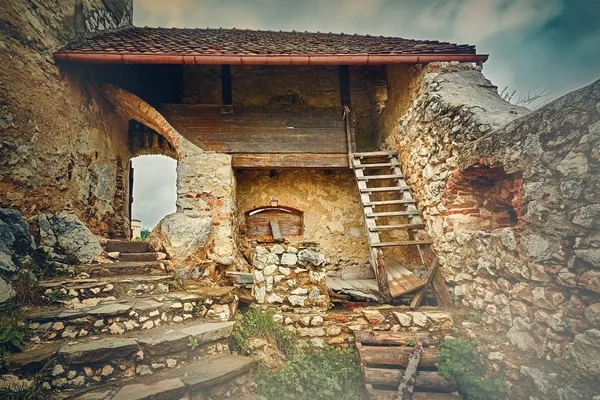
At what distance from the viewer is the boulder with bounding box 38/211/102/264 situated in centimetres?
354

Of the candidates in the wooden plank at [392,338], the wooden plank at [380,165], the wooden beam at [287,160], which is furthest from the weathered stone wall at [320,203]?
the wooden plank at [392,338]

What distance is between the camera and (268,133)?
5.30 metres

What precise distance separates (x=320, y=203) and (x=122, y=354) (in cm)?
431

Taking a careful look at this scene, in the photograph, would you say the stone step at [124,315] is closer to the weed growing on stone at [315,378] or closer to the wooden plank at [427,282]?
the weed growing on stone at [315,378]

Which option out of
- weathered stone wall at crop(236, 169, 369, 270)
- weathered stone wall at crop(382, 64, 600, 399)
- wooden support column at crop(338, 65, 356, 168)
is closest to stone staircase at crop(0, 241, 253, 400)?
weathered stone wall at crop(382, 64, 600, 399)

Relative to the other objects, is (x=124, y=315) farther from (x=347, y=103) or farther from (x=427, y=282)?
(x=347, y=103)

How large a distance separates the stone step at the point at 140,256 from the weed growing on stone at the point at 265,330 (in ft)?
5.39

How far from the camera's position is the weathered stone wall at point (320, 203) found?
596 centimetres

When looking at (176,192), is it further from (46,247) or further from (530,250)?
(530,250)

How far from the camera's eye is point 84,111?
14.8 ft

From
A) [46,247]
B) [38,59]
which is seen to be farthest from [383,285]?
[38,59]

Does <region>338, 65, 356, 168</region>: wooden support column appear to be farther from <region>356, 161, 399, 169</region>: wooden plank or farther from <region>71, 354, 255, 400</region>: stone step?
<region>71, 354, 255, 400</region>: stone step

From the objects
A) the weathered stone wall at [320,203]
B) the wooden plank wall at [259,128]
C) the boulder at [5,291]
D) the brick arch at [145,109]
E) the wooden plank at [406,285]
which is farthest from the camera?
the weathered stone wall at [320,203]

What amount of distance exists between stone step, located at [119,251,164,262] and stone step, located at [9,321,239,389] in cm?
140
